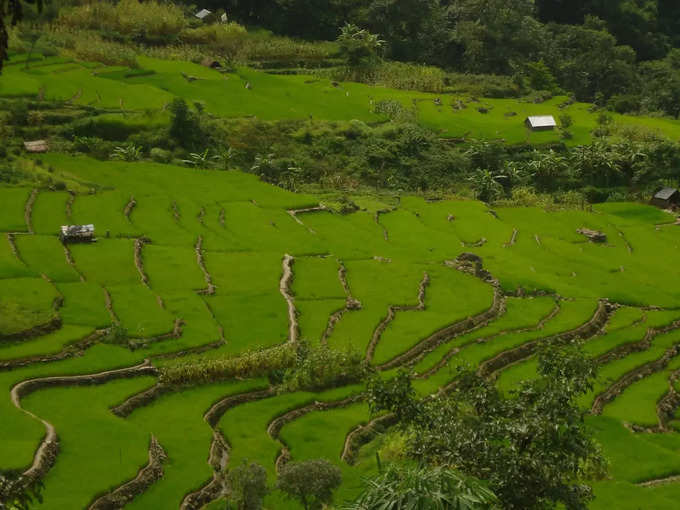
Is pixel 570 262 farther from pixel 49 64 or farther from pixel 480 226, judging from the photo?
pixel 49 64

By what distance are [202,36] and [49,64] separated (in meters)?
22.5

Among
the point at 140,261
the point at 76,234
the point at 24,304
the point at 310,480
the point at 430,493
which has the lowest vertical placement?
the point at 140,261

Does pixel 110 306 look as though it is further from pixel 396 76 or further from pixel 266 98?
pixel 396 76

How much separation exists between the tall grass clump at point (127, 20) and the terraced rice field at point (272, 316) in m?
37.5

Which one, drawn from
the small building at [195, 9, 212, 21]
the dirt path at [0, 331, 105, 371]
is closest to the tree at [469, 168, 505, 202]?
the dirt path at [0, 331, 105, 371]

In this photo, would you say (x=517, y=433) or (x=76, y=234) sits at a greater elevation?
(x=517, y=433)

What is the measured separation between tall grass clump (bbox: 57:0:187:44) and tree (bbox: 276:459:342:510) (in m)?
80.7

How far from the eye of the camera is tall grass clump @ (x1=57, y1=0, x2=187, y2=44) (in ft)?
321

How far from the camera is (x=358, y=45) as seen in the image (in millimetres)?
101625

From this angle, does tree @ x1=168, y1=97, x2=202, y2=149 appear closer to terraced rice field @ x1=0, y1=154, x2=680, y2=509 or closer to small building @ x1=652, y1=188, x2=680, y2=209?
terraced rice field @ x1=0, y1=154, x2=680, y2=509

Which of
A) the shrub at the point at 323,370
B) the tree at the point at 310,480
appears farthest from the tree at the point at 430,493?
the shrub at the point at 323,370

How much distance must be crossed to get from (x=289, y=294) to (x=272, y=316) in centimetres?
371

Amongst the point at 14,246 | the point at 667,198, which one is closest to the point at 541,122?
the point at 667,198

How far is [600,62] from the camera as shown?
4370 inches
